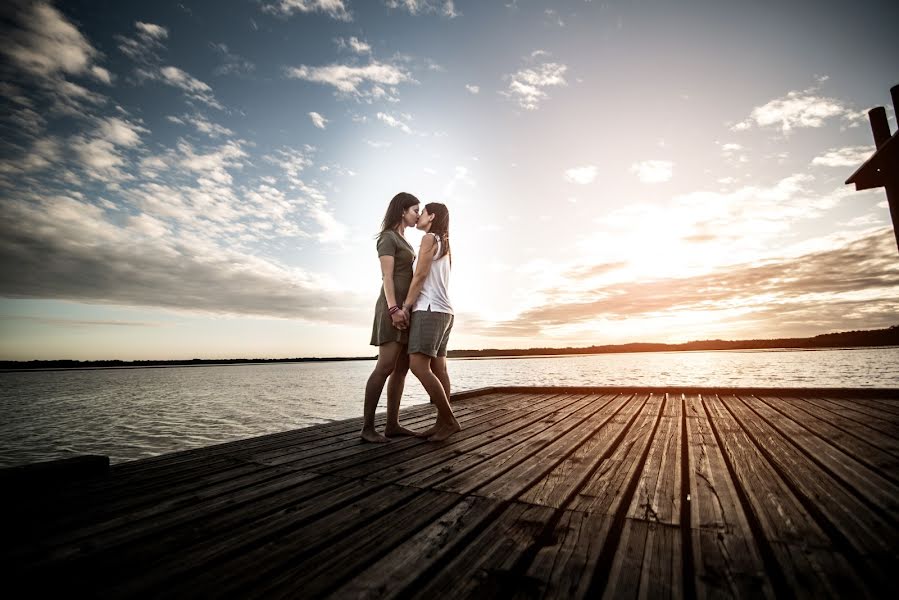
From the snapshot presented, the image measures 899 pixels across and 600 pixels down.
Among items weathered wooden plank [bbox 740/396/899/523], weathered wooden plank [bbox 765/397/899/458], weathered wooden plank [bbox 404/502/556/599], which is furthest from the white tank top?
weathered wooden plank [bbox 765/397/899/458]

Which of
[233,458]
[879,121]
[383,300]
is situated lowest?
[233,458]

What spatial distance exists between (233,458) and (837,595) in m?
3.26

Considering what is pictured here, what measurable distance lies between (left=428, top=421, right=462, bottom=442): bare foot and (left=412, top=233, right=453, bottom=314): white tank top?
98 cm

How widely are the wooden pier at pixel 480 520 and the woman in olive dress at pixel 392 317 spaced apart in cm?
32

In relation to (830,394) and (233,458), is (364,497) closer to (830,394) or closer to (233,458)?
(233,458)

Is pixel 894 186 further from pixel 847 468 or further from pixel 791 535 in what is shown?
pixel 791 535

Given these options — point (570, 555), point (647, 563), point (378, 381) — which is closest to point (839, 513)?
point (647, 563)

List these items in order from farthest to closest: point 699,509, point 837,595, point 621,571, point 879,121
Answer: point 879,121 → point 699,509 → point 621,571 → point 837,595

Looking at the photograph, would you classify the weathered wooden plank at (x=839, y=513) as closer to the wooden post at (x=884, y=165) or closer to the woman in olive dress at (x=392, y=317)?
the woman in olive dress at (x=392, y=317)

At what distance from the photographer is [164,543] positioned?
1545mm

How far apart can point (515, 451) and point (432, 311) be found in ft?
4.16

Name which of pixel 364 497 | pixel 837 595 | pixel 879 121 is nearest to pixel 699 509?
pixel 837 595

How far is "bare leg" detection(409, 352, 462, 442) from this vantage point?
10.5ft

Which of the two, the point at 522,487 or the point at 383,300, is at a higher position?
the point at 383,300
